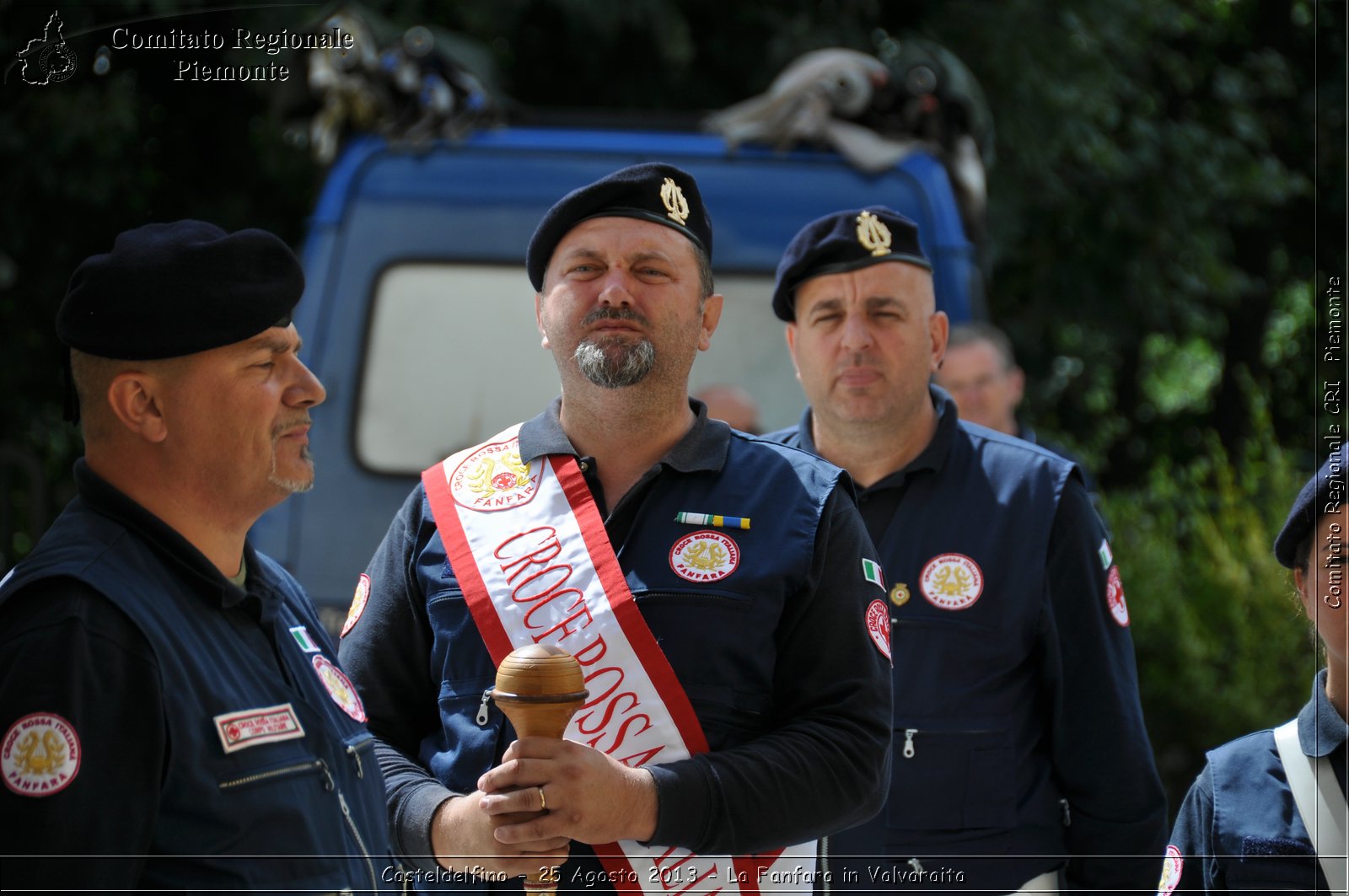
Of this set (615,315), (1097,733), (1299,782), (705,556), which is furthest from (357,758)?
(1097,733)

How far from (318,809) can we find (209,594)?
1.04 feet

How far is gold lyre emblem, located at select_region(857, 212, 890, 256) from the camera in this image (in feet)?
11.2

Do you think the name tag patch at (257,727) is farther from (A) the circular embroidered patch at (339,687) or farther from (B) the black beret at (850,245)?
(B) the black beret at (850,245)

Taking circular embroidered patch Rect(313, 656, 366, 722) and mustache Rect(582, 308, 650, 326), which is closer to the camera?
circular embroidered patch Rect(313, 656, 366, 722)

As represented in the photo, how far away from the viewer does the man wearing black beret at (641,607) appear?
7.48ft

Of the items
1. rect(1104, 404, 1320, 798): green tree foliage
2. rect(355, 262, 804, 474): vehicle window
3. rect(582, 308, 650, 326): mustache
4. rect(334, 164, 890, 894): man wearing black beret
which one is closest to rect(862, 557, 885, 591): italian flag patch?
rect(334, 164, 890, 894): man wearing black beret

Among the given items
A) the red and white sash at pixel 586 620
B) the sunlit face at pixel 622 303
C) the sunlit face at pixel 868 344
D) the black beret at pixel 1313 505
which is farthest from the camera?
the sunlit face at pixel 868 344

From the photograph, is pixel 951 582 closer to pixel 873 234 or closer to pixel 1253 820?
pixel 873 234

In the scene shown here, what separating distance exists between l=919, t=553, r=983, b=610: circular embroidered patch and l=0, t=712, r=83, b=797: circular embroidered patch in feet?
6.41

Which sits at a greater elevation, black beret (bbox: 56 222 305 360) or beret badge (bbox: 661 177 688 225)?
beret badge (bbox: 661 177 688 225)

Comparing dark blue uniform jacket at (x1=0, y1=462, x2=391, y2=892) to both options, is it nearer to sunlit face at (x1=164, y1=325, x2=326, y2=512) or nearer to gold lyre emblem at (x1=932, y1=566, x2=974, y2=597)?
sunlit face at (x1=164, y1=325, x2=326, y2=512)

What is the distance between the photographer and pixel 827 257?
3451 mm

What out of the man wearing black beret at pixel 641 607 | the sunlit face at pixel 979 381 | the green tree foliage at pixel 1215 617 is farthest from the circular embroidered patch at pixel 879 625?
the green tree foliage at pixel 1215 617

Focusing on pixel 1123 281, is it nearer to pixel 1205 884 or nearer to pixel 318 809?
pixel 1205 884
